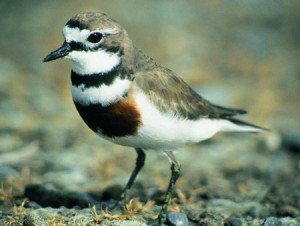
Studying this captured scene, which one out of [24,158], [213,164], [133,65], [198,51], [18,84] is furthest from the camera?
[198,51]

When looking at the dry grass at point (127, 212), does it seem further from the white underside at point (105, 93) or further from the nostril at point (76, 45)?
the nostril at point (76, 45)

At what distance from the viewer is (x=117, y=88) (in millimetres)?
4754

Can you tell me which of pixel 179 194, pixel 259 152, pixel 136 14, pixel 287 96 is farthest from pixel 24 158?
pixel 136 14

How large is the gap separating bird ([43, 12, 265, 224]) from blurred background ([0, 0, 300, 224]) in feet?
3.59

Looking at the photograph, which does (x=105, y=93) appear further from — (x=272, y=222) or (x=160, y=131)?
(x=272, y=222)

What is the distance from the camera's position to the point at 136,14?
39.1ft

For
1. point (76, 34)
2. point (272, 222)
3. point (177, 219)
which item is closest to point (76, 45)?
point (76, 34)

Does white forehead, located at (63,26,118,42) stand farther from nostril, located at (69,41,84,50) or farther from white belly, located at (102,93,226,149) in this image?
white belly, located at (102,93,226,149)

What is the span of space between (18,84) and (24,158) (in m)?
2.59

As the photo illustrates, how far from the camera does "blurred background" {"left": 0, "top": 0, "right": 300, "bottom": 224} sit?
6441 millimetres

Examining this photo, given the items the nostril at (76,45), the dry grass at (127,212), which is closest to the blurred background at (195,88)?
the dry grass at (127,212)

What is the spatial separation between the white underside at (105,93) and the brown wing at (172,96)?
18 cm

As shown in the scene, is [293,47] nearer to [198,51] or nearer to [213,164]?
[198,51]

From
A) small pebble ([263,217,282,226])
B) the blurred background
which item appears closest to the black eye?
the blurred background
